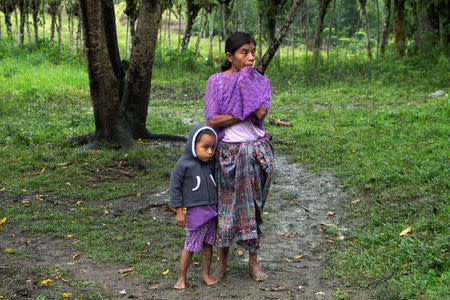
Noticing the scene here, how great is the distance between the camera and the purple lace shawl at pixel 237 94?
3.35 meters

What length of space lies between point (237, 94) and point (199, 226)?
1.01 metres

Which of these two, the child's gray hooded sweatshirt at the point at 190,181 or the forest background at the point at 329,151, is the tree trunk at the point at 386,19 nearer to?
the forest background at the point at 329,151

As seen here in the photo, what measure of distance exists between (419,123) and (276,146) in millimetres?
2582

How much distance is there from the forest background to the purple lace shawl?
4.80 feet

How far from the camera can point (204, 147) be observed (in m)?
3.34

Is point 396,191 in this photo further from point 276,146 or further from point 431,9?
point 431,9

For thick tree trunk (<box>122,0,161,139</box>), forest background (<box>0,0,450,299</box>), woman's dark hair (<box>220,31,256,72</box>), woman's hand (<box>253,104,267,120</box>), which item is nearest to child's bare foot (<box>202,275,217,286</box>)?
forest background (<box>0,0,450,299</box>)

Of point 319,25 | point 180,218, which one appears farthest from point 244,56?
point 319,25

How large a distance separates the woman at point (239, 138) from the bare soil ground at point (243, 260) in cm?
41

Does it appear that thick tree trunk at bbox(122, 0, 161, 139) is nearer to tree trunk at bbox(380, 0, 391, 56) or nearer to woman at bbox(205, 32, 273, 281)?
woman at bbox(205, 32, 273, 281)

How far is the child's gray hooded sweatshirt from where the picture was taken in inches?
131

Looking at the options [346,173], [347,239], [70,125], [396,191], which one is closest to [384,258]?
[347,239]

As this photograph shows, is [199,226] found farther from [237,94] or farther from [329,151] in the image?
[329,151]

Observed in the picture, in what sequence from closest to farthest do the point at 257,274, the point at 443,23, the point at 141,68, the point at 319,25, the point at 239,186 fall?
the point at 239,186, the point at 257,274, the point at 141,68, the point at 443,23, the point at 319,25
